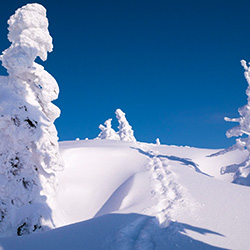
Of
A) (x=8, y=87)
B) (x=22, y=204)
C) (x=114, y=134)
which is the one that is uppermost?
(x=114, y=134)

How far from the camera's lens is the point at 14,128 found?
34.2 feet

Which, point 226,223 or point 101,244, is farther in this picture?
point 226,223

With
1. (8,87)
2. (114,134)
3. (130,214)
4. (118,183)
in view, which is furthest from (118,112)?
(130,214)

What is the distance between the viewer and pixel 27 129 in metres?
10.6

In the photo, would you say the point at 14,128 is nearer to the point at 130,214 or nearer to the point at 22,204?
the point at 22,204

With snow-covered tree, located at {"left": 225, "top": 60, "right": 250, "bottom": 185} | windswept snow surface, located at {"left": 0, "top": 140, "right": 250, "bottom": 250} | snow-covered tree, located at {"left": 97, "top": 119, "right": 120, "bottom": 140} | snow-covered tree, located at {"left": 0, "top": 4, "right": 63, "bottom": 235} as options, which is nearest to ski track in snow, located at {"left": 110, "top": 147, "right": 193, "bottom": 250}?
windswept snow surface, located at {"left": 0, "top": 140, "right": 250, "bottom": 250}

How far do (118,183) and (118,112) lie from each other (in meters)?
30.7

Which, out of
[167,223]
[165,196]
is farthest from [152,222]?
[165,196]

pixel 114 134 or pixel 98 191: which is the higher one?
pixel 114 134

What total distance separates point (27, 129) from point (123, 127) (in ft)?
122

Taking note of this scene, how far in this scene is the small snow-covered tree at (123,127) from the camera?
4678 centimetres

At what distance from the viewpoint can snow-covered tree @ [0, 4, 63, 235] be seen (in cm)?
988

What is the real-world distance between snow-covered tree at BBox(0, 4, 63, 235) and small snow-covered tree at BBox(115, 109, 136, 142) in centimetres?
3418

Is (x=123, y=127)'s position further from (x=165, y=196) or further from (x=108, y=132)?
(x=165, y=196)
